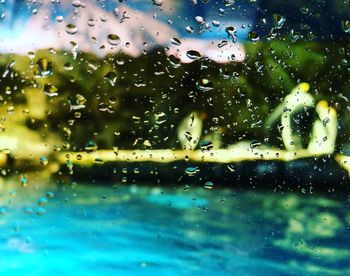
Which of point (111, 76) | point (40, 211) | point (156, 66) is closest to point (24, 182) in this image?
point (40, 211)

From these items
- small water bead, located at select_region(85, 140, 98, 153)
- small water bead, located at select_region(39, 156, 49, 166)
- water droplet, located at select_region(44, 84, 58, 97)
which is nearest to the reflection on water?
small water bead, located at select_region(39, 156, 49, 166)

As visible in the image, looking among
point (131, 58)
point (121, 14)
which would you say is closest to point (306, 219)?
point (131, 58)

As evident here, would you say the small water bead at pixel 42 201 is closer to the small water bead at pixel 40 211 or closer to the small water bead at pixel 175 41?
the small water bead at pixel 40 211

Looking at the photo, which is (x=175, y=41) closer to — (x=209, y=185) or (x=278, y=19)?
(x=278, y=19)

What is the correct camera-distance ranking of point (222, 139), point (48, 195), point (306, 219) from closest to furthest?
point (48, 195) → point (306, 219) → point (222, 139)

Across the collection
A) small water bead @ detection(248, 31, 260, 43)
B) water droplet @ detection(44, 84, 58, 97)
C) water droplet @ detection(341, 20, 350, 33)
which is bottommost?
water droplet @ detection(44, 84, 58, 97)

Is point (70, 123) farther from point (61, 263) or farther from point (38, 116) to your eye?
point (61, 263)

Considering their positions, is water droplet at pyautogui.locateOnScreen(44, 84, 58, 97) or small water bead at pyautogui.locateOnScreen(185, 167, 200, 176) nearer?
water droplet at pyautogui.locateOnScreen(44, 84, 58, 97)

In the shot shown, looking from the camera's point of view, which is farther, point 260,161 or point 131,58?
point 260,161

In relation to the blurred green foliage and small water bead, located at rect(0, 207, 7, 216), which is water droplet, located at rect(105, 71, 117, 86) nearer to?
the blurred green foliage
